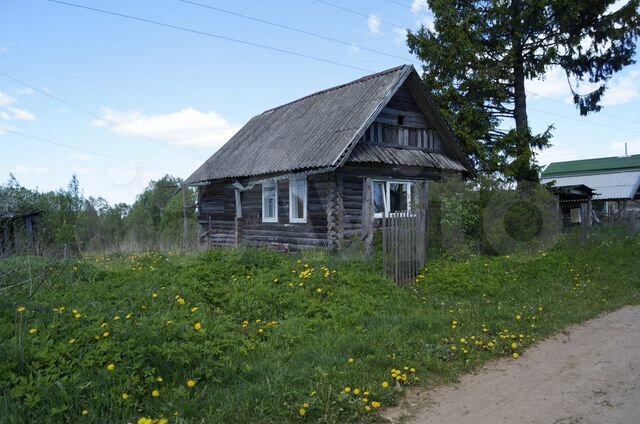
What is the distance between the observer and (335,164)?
37.8 feet

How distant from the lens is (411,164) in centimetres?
1402

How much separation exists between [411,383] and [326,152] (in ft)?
28.7

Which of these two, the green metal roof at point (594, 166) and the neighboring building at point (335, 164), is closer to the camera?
the neighboring building at point (335, 164)

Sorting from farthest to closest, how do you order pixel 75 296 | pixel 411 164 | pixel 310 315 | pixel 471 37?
pixel 471 37 < pixel 411 164 < pixel 310 315 < pixel 75 296

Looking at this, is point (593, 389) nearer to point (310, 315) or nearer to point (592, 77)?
point (310, 315)

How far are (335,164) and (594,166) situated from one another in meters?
36.4

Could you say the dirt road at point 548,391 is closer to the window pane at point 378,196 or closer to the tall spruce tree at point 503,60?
the window pane at point 378,196

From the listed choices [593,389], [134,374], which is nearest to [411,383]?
[593,389]

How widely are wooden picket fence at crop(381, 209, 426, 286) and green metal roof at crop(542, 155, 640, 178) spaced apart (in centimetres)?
3444

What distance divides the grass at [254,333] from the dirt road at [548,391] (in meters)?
0.25

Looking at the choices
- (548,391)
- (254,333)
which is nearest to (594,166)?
(548,391)

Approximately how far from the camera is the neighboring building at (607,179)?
3133 centimetres

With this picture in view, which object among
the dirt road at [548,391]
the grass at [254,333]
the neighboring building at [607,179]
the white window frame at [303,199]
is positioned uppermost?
the neighboring building at [607,179]

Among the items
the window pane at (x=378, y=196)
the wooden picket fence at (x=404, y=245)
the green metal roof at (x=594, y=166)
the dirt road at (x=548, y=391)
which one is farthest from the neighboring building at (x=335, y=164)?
the green metal roof at (x=594, y=166)
